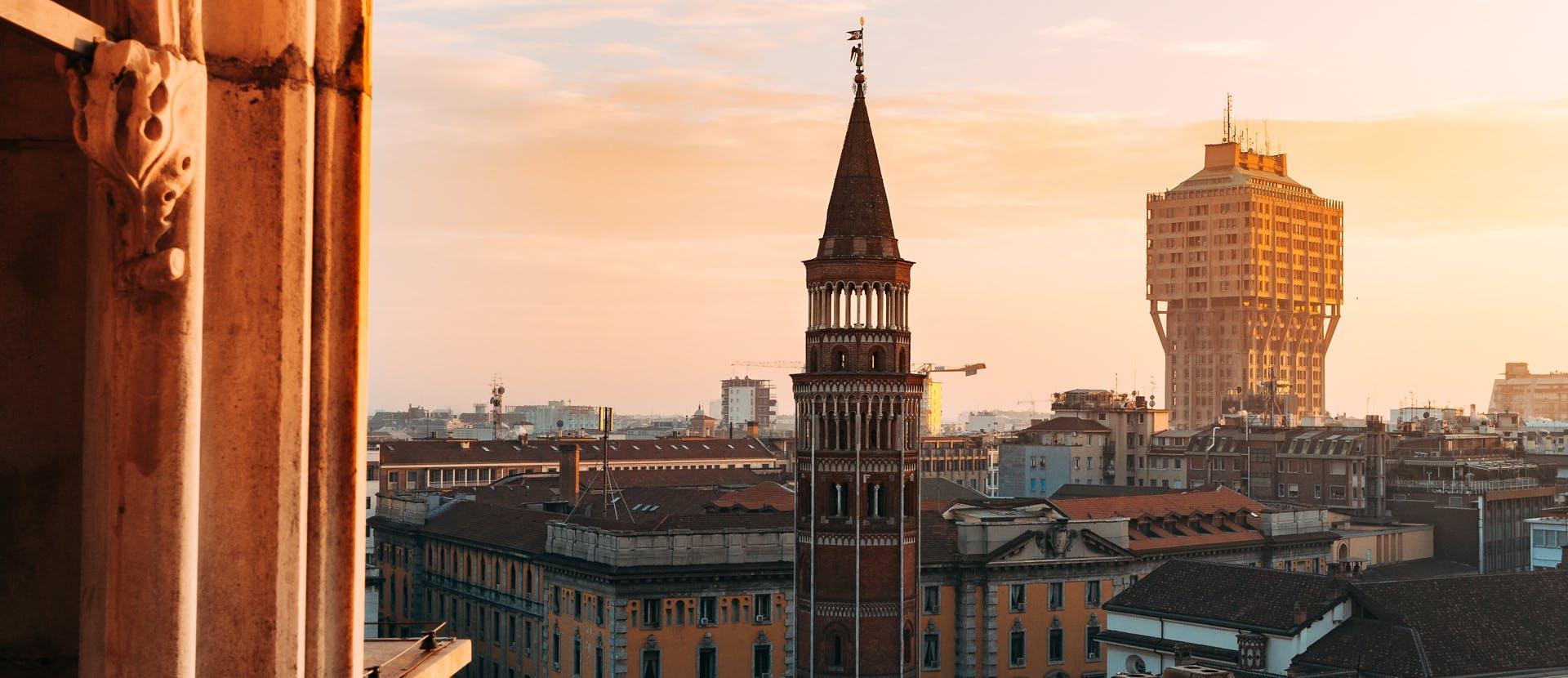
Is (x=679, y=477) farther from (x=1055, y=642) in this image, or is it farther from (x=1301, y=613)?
(x=1301, y=613)

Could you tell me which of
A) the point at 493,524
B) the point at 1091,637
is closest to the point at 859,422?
the point at 1091,637

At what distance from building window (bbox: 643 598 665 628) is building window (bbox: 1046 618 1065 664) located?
1708 cm

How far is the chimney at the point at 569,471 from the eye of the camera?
83.8 metres

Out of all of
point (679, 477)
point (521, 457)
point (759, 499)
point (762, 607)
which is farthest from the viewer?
point (521, 457)

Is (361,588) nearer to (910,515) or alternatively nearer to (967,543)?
(910,515)

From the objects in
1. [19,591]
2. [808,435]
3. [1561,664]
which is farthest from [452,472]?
[19,591]

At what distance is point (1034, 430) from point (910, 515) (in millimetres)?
82031

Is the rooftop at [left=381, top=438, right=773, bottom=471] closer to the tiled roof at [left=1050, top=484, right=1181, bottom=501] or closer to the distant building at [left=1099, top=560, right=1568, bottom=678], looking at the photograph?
the tiled roof at [left=1050, top=484, right=1181, bottom=501]

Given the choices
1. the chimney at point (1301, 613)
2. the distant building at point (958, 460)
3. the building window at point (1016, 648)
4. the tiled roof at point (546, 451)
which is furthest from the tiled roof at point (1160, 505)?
the distant building at point (958, 460)

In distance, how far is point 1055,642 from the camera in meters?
68.4

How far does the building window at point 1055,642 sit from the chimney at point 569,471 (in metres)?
26.1

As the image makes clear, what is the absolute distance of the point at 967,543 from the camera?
67312 mm

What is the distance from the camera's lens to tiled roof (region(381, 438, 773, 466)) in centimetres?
12594

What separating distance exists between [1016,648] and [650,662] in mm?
15801
